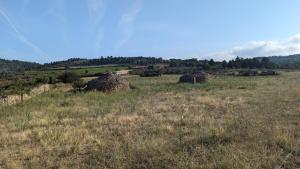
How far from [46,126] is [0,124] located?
211 cm

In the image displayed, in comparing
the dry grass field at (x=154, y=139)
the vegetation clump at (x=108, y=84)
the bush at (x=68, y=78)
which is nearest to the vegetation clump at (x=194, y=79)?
the bush at (x=68, y=78)

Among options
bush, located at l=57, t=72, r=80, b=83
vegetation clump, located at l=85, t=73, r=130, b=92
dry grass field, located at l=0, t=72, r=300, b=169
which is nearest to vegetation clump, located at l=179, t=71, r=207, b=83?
bush, located at l=57, t=72, r=80, b=83

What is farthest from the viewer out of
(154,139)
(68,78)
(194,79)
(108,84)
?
(68,78)

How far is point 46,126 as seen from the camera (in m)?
15.3

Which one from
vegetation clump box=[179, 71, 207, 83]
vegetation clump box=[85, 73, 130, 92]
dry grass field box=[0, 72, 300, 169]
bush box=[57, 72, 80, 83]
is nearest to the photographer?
dry grass field box=[0, 72, 300, 169]

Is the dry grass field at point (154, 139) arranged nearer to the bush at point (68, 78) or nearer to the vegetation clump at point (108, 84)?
the vegetation clump at point (108, 84)

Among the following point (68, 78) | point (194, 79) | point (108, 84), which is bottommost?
point (194, 79)

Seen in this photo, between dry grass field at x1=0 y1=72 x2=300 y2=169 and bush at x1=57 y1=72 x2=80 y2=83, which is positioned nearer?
dry grass field at x1=0 y1=72 x2=300 y2=169

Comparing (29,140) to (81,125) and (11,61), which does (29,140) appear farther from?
(11,61)

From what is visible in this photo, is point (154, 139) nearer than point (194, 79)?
Yes

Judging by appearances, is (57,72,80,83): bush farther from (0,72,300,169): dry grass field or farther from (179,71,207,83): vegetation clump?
(0,72,300,169): dry grass field

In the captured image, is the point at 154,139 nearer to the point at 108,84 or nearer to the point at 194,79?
the point at 108,84

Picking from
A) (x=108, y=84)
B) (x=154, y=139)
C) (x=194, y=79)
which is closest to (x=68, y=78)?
(x=194, y=79)

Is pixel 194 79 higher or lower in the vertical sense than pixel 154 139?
lower
